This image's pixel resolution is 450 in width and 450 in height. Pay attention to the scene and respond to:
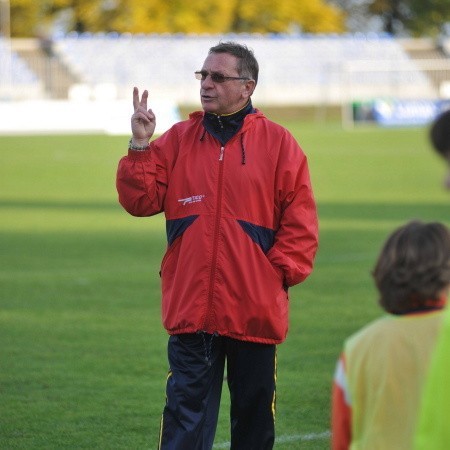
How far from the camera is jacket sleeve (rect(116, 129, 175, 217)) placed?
5094mm

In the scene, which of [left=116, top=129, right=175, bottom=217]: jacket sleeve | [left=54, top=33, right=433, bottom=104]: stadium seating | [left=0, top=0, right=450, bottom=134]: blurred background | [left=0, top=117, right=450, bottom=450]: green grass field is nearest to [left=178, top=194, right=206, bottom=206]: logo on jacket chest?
[left=116, top=129, right=175, bottom=217]: jacket sleeve

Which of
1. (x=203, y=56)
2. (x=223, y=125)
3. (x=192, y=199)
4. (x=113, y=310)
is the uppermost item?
(x=203, y=56)

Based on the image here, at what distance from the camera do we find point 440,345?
2.75m

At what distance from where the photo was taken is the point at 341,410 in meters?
3.27

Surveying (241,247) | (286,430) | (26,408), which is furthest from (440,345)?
(26,408)

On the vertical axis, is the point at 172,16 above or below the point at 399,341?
above

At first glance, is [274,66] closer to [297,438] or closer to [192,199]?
[297,438]

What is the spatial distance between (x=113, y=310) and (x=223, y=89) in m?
5.62

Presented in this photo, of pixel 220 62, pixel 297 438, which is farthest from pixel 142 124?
pixel 297 438

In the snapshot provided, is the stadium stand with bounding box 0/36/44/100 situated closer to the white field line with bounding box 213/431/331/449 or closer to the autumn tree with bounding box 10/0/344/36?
the autumn tree with bounding box 10/0/344/36

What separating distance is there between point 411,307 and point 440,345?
0.47 meters

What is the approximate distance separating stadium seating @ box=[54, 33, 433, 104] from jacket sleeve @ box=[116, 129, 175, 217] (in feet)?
152

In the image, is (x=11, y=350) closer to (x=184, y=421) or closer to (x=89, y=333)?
(x=89, y=333)

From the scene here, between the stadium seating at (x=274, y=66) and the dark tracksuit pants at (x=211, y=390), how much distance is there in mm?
46430
